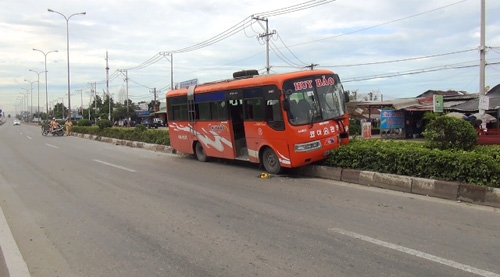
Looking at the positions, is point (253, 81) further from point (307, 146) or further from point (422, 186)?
point (422, 186)

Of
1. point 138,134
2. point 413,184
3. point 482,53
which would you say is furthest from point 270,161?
point 482,53

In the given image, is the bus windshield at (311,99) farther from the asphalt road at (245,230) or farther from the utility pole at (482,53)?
the utility pole at (482,53)

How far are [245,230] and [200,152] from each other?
942cm

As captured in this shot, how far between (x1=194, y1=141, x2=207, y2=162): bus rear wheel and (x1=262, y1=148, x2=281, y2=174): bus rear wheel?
385 centimetres

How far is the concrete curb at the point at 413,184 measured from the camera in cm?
714

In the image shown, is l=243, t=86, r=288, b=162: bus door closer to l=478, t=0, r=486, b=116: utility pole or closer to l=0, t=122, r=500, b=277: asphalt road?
l=0, t=122, r=500, b=277: asphalt road

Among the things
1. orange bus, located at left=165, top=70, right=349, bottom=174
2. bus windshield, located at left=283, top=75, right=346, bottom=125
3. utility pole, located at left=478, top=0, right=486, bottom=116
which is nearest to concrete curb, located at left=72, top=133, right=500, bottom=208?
orange bus, located at left=165, top=70, right=349, bottom=174

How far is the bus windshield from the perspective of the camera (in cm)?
1038

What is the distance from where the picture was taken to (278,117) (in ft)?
34.6

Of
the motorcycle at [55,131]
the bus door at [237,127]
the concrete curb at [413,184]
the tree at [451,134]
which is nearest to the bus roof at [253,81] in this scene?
the bus door at [237,127]

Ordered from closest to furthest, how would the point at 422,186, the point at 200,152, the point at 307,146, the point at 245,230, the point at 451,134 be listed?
the point at 245,230 < the point at 422,186 < the point at 451,134 < the point at 307,146 < the point at 200,152

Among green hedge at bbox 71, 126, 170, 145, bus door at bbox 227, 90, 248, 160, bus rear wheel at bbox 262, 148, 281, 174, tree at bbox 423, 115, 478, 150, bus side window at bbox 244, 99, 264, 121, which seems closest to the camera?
tree at bbox 423, 115, 478, 150

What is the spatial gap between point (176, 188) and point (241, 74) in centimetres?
540

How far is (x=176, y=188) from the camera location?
941 centimetres
